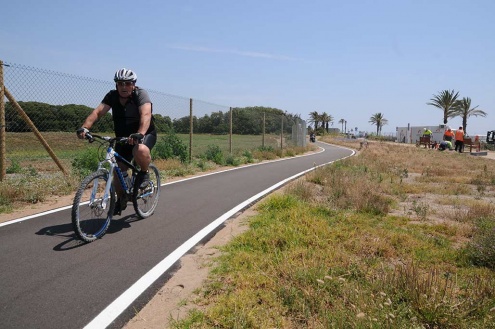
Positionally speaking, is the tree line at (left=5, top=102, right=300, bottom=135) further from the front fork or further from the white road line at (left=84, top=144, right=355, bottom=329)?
the white road line at (left=84, top=144, right=355, bottom=329)

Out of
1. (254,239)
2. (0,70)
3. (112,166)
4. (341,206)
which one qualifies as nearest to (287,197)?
(341,206)

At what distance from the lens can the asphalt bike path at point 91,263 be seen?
295cm

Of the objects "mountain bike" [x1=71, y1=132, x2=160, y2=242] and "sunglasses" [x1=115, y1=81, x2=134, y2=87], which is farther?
"sunglasses" [x1=115, y1=81, x2=134, y2=87]

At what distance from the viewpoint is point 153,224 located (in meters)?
5.64

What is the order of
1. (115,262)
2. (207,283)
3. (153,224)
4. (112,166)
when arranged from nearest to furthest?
1. (207,283)
2. (115,262)
3. (112,166)
4. (153,224)

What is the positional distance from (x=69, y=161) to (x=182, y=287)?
10.1 meters

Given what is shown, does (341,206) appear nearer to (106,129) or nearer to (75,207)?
(75,207)

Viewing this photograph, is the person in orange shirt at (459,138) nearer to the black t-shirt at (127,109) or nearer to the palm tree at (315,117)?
the black t-shirt at (127,109)

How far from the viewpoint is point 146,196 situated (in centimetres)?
591

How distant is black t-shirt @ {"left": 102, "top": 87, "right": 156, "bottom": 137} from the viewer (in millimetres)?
5441

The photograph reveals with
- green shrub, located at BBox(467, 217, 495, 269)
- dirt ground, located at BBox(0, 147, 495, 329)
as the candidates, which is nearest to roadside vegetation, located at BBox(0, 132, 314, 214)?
dirt ground, located at BBox(0, 147, 495, 329)

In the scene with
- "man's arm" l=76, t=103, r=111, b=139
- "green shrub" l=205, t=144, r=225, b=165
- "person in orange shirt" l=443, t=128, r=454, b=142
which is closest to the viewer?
"man's arm" l=76, t=103, r=111, b=139

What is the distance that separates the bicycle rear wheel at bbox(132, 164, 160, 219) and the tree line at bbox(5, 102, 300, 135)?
3139 millimetres

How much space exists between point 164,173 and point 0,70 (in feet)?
16.3
